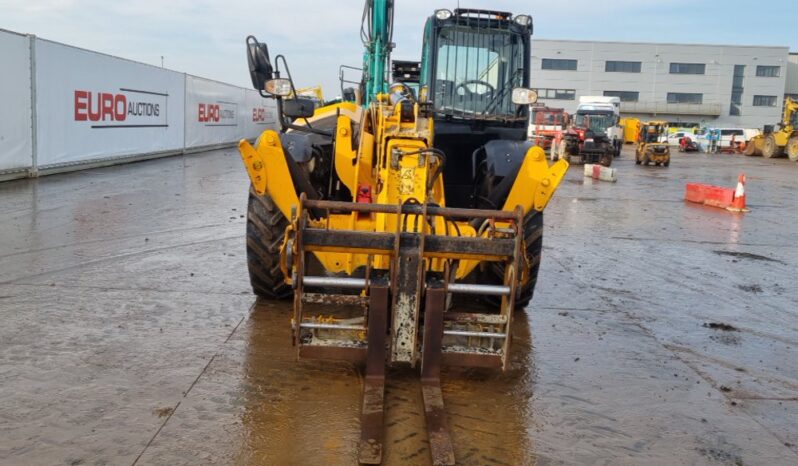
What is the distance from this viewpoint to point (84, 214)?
34.1 feet

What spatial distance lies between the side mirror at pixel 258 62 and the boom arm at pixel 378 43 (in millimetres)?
5619

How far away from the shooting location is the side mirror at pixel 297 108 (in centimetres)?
554

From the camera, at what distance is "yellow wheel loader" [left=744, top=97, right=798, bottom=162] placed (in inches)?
1447

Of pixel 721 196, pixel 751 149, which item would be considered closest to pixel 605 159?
pixel 721 196

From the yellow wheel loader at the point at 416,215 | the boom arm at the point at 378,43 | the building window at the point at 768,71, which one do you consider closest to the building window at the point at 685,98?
the building window at the point at 768,71

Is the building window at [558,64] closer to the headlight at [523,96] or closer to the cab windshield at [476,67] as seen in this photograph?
the cab windshield at [476,67]

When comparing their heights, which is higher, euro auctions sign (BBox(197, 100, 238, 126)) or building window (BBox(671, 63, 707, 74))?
building window (BBox(671, 63, 707, 74))

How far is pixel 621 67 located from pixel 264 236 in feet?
234

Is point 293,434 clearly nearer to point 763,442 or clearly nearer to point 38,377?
point 38,377

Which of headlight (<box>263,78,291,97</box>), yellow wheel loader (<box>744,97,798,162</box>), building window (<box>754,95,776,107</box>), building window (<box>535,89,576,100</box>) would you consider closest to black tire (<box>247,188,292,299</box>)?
headlight (<box>263,78,291,97</box>)

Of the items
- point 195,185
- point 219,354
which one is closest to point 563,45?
point 195,185

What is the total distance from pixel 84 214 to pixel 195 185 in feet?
16.3

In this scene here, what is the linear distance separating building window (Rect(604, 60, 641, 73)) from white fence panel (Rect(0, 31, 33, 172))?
64812 mm

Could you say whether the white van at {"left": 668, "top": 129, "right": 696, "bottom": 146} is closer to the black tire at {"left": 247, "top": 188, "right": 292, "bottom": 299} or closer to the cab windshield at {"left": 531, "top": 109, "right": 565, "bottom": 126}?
the cab windshield at {"left": 531, "top": 109, "right": 565, "bottom": 126}
